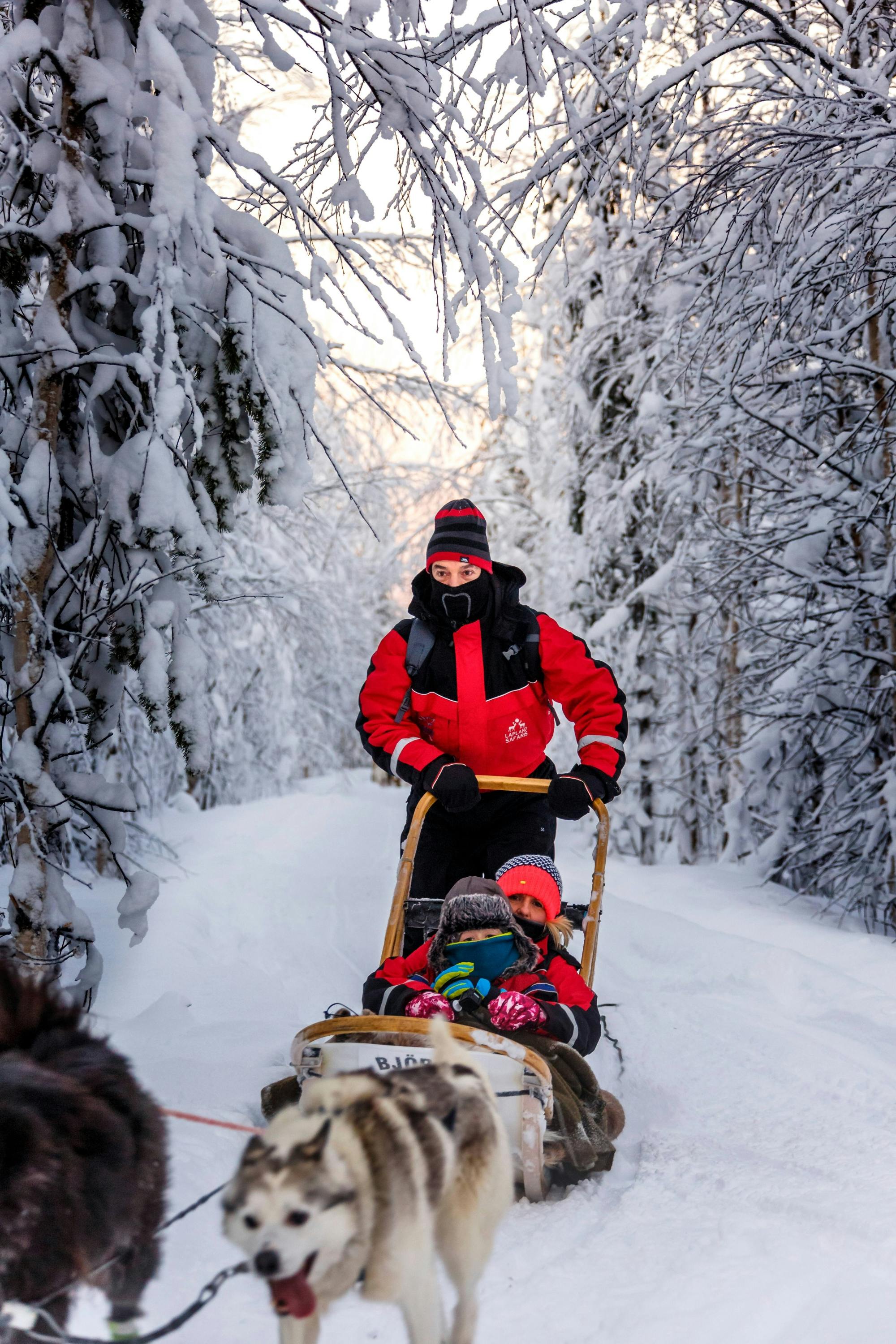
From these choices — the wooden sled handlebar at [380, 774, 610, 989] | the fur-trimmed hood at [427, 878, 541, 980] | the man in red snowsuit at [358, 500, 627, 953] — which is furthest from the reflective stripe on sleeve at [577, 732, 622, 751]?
the fur-trimmed hood at [427, 878, 541, 980]

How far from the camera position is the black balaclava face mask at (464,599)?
11.7ft

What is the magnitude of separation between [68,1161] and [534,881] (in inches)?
94.7

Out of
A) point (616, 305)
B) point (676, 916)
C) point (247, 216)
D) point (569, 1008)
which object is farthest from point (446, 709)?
point (616, 305)

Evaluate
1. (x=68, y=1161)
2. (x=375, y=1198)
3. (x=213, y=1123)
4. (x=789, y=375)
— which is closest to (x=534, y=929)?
(x=213, y=1123)

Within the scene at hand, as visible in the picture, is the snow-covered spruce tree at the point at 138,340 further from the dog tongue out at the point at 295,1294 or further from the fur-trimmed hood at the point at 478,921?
the dog tongue out at the point at 295,1294

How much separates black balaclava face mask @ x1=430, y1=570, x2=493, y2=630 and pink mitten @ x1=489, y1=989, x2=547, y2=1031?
1.48 m

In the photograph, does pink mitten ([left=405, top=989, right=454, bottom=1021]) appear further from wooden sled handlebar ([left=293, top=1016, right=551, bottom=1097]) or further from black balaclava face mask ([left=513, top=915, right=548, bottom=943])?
black balaclava face mask ([left=513, top=915, right=548, bottom=943])

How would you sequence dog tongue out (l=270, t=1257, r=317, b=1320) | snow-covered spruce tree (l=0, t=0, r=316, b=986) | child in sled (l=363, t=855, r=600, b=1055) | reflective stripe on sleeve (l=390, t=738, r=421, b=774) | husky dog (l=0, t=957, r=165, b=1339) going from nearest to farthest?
dog tongue out (l=270, t=1257, r=317, b=1320) < husky dog (l=0, t=957, r=165, b=1339) < child in sled (l=363, t=855, r=600, b=1055) < snow-covered spruce tree (l=0, t=0, r=316, b=986) < reflective stripe on sleeve (l=390, t=738, r=421, b=774)

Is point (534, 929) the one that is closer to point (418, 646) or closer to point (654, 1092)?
point (654, 1092)

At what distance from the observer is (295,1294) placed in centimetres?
67

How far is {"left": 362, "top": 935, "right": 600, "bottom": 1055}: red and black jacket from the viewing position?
2641 millimetres

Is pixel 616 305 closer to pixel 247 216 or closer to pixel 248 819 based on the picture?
pixel 248 819

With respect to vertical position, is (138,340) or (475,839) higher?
(138,340)

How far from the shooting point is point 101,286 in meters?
2.88
